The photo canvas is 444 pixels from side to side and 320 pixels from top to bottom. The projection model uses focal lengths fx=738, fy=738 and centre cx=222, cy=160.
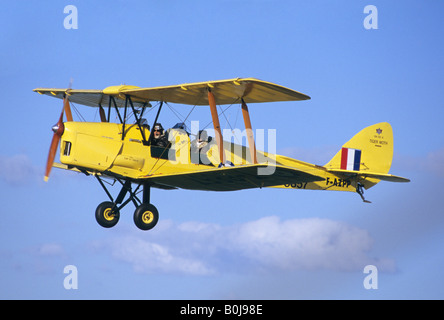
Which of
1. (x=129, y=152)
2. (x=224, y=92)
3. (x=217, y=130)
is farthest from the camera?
(x=224, y=92)

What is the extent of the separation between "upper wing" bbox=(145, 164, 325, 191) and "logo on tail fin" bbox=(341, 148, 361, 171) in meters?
4.17

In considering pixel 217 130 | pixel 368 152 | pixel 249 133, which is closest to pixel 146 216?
pixel 217 130

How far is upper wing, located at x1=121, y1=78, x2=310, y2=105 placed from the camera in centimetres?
1823

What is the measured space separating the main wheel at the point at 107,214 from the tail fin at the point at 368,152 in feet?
22.3

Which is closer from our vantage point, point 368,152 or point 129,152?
point 129,152

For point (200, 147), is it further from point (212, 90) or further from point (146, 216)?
point (146, 216)

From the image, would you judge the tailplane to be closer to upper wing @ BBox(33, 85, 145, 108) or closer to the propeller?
upper wing @ BBox(33, 85, 145, 108)

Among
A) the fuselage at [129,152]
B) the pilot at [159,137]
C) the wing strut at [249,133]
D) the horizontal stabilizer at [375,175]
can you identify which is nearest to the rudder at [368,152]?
the horizontal stabilizer at [375,175]

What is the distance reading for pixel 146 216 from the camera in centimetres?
1925

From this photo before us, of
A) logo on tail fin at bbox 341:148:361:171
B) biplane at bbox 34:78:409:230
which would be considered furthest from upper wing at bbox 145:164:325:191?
logo on tail fin at bbox 341:148:361:171

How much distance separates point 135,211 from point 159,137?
203 cm

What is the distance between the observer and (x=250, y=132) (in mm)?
19062

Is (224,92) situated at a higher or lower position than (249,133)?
higher

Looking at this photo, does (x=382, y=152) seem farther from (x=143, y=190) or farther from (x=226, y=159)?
(x=143, y=190)
